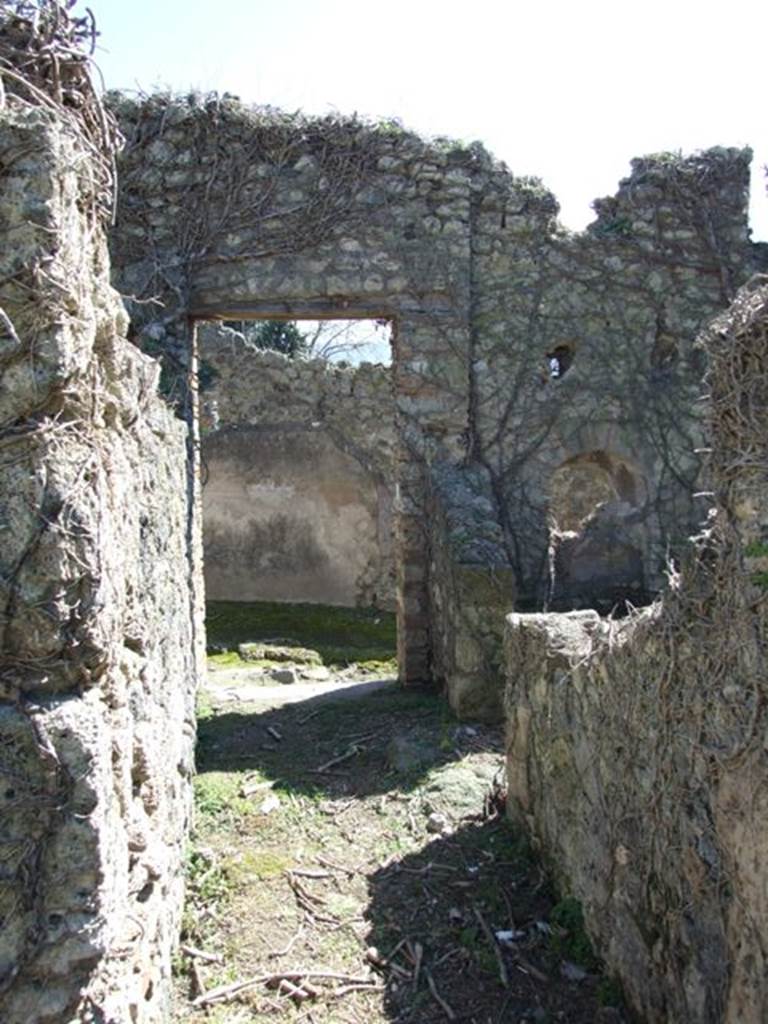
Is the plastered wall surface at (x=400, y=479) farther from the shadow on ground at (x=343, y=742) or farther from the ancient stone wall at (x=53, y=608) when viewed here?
the shadow on ground at (x=343, y=742)

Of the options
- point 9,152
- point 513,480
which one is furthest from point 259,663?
point 9,152

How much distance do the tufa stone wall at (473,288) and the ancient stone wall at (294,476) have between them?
4.52 metres

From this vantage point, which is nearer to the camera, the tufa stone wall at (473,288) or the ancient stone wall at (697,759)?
the ancient stone wall at (697,759)

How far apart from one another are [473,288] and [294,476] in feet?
17.6

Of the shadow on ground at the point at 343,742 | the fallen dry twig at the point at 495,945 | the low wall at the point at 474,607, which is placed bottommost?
the fallen dry twig at the point at 495,945

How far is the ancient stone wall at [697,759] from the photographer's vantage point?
2566mm

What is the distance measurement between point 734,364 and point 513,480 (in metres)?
5.33

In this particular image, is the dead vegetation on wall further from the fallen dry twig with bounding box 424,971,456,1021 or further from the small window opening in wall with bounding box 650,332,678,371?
the small window opening in wall with bounding box 650,332,678,371

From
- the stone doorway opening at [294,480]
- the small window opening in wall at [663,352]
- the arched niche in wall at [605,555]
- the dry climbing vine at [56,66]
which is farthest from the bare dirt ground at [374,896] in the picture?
the stone doorway opening at [294,480]

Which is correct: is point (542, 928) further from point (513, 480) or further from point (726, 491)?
point (513, 480)

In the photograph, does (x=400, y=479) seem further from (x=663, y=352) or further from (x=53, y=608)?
(x=53, y=608)

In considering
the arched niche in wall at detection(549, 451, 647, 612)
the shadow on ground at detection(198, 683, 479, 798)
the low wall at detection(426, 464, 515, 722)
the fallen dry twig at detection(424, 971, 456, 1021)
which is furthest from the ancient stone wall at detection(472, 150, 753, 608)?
the fallen dry twig at detection(424, 971, 456, 1021)

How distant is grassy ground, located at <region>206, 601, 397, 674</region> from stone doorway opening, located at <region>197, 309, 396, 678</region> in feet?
0.29

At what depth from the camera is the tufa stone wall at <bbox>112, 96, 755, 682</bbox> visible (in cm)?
757
